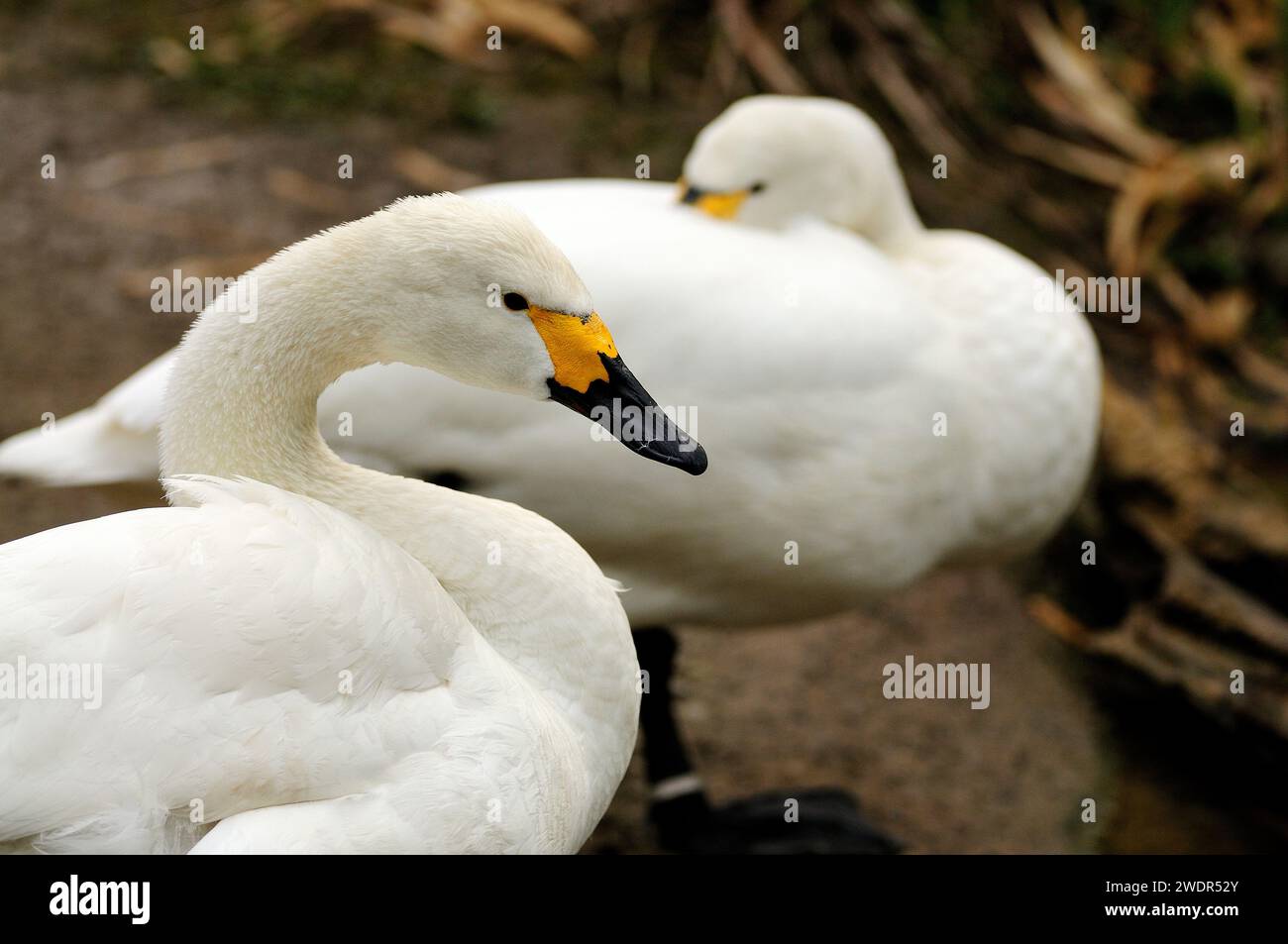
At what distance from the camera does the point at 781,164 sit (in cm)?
292

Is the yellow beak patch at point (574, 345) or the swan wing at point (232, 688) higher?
the yellow beak patch at point (574, 345)

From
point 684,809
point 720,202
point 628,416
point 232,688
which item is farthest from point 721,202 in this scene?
point 232,688

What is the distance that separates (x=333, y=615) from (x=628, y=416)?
479mm

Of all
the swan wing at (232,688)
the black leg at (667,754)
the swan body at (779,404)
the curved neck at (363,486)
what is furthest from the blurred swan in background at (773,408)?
the swan wing at (232,688)

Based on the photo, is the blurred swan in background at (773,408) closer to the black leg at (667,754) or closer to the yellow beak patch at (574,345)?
the black leg at (667,754)

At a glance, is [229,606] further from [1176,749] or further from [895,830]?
[1176,749]

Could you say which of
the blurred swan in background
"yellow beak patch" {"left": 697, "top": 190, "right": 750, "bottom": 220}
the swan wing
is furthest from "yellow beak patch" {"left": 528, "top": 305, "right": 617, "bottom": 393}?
"yellow beak patch" {"left": 697, "top": 190, "right": 750, "bottom": 220}

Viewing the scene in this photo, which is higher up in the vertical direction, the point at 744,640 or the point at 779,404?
the point at 779,404

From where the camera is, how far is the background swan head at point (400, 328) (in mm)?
1842

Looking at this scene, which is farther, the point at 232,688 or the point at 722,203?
the point at 722,203

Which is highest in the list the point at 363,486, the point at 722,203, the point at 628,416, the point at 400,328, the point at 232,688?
the point at 722,203

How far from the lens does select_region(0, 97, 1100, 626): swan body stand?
256 cm

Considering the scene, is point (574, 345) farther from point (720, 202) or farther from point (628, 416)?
point (720, 202)

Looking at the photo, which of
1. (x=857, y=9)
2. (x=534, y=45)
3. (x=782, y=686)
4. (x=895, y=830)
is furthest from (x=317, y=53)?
(x=895, y=830)
